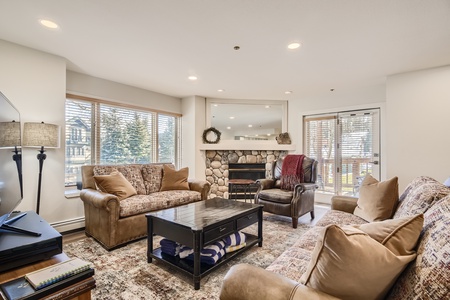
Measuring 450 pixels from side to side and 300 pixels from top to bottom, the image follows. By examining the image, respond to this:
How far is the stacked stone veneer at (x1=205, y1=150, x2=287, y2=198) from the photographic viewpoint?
17.4 ft

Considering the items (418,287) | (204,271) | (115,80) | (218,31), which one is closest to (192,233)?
(204,271)

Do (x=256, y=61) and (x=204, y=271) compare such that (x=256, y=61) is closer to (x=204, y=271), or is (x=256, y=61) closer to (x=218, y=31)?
(x=218, y=31)

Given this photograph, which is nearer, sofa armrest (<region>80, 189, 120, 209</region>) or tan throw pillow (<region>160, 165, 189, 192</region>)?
sofa armrest (<region>80, 189, 120, 209</region>)

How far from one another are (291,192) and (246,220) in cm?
138

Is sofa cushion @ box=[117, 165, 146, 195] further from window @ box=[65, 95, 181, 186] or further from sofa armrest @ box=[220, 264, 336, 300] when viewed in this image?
sofa armrest @ box=[220, 264, 336, 300]

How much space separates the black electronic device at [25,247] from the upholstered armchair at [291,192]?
2833mm

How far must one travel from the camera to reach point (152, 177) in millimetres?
3689

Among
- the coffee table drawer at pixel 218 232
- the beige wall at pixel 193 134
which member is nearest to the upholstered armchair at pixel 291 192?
the coffee table drawer at pixel 218 232

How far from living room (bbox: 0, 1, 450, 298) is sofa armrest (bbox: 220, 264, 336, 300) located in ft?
6.63

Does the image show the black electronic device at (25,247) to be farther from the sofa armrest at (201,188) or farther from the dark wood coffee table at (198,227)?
the sofa armrest at (201,188)

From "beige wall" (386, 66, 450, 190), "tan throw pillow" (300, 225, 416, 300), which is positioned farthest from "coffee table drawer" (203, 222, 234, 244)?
"beige wall" (386, 66, 450, 190)

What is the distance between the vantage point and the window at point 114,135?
3.55 metres

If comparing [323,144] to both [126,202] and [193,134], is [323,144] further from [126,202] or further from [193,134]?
[126,202]

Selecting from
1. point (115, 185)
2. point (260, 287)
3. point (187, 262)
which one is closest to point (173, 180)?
point (115, 185)
